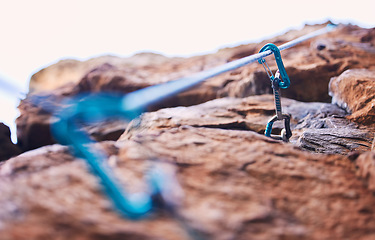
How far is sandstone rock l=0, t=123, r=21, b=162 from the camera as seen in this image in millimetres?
4582

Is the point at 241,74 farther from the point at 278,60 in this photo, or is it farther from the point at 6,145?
the point at 6,145

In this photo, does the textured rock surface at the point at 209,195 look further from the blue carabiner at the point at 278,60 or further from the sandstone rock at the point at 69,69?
the sandstone rock at the point at 69,69

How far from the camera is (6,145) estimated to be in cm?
475

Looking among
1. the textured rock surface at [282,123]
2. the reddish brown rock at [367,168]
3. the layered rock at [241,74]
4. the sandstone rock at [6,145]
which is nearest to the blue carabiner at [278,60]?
the textured rock surface at [282,123]

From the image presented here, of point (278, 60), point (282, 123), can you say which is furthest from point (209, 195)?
point (282, 123)

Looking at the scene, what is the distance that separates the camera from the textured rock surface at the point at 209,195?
1220 millimetres

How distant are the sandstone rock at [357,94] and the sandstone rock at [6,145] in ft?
22.5

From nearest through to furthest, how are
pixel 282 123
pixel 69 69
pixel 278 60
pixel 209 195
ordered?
pixel 209 195, pixel 278 60, pixel 282 123, pixel 69 69

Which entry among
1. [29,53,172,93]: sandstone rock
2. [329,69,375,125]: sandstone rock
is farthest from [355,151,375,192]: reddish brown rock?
[29,53,172,93]: sandstone rock

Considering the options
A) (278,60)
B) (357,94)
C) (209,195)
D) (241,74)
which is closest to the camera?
(209,195)

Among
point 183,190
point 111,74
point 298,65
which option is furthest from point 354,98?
point 111,74

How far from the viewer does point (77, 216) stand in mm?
1236

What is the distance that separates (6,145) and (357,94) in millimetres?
7362

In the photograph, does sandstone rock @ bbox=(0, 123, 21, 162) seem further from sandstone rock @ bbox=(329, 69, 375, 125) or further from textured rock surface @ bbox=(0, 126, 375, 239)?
sandstone rock @ bbox=(329, 69, 375, 125)
